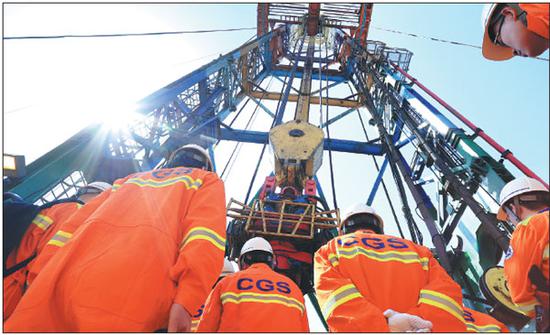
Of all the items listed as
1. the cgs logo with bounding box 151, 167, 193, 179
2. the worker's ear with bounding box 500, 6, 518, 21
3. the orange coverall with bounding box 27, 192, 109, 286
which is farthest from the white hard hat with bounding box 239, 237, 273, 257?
the worker's ear with bounding box 500, 6, 518, 21

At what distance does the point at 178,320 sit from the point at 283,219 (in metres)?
2.85

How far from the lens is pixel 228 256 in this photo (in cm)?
449

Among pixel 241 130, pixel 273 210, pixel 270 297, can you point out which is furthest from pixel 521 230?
pixel 241 130

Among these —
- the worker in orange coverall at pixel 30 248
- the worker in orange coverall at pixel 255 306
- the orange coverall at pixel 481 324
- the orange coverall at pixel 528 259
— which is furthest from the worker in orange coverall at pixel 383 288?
the worker in orange coverall at pixel 30 248

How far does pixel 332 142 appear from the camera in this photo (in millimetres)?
8156

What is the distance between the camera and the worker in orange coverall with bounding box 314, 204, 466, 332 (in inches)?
68.2

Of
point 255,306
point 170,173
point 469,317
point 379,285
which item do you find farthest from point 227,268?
point 469,317

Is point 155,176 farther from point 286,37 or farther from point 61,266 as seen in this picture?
point 286,37

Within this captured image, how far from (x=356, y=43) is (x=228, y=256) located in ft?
29.1

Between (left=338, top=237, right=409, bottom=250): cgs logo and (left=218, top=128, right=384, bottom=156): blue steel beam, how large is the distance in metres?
A: 5.72

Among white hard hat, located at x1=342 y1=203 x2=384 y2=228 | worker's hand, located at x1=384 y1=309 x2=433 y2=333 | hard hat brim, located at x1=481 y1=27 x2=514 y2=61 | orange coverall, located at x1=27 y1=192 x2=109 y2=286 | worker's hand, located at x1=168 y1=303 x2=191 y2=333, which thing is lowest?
white hard hat, located at x1=342 y1=203 x2=384 y2=228

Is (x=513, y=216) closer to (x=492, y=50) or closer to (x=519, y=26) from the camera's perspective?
(x=492, y=50)

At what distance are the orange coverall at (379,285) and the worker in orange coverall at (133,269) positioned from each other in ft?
2.38

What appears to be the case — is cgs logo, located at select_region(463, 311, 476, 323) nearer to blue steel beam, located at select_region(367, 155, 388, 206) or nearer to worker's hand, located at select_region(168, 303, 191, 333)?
→ worker's hand, located at select_region(168, 303, 191, 333)
